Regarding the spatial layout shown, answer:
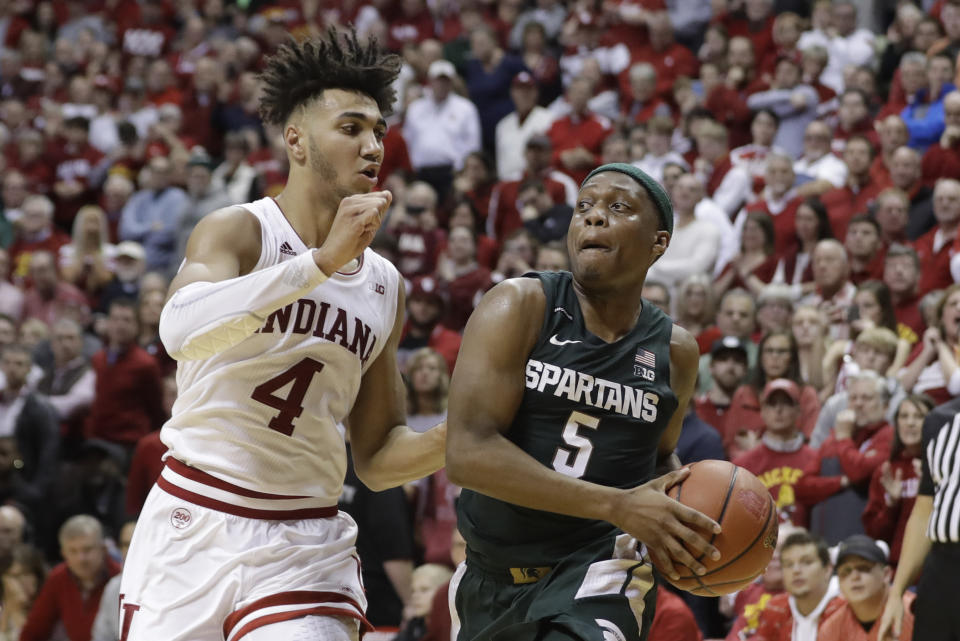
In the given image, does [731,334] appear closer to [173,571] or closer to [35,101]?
[173,571]

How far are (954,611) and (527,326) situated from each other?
9.96 feet

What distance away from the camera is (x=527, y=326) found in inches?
149

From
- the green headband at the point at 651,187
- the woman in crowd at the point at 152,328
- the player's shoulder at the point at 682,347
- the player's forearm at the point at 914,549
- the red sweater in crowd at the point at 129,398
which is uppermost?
the green headband at the point at 651,187

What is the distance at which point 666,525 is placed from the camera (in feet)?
11.3

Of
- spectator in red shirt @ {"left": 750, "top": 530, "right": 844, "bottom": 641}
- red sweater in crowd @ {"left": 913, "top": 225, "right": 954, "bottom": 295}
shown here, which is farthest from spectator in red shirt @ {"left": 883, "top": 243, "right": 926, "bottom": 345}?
spectator in red shirt @ {"left": 750, "top": 530, "right": 844, "bottom": 641}

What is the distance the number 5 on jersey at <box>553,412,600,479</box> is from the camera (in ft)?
12.3

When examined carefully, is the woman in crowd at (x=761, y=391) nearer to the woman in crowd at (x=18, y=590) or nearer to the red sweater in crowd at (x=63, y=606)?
the red sweater in crowd at (x=63, y=606)

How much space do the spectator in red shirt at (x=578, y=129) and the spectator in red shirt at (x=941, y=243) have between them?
4.12 m

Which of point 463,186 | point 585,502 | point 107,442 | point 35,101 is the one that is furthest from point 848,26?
point 585,502

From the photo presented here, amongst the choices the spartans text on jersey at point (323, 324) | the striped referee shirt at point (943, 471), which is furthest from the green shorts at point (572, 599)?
the striped referee shirt at point (943, 471)

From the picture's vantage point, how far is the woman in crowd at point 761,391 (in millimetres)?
8750

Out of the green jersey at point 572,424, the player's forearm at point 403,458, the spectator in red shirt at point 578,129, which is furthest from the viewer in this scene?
the spectator in red shirt at point 578,129

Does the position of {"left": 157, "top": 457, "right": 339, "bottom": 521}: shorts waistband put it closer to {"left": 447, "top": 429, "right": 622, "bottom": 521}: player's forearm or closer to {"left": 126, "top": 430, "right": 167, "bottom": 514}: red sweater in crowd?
{"left": 447, "top": 429, "right": 622, "bottom": 521}: player's forearm

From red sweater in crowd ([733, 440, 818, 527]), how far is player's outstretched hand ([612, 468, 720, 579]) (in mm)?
4518
